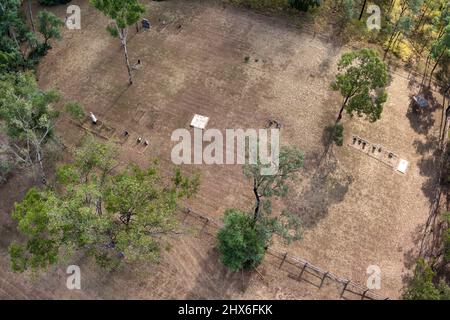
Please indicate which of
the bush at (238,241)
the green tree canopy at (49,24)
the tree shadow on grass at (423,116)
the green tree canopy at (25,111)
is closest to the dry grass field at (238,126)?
the tree shadow on grass at (423,116)

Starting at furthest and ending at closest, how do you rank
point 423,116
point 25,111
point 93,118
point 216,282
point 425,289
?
point 423,116, point 93,118, point 216,282, point 25,111, point 425,289

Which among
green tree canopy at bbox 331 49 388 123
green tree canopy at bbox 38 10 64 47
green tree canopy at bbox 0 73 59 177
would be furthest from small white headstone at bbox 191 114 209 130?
green tree canopy at bbox 38 10 64 47

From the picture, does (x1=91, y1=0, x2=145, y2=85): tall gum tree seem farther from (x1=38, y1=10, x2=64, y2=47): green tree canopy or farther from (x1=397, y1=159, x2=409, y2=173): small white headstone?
(x1=397, y1=159, x2=409, y2=173): small white headstone

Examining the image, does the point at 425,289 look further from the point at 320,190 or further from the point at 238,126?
the point at 238,126

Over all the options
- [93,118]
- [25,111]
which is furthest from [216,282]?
[93,118]

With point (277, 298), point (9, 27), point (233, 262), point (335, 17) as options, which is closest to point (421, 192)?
point (277, 298)

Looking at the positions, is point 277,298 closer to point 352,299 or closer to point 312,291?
point 312,291

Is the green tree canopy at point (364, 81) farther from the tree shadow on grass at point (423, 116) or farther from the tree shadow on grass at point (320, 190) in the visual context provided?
the tree shadow on grass at point (423, 116)
